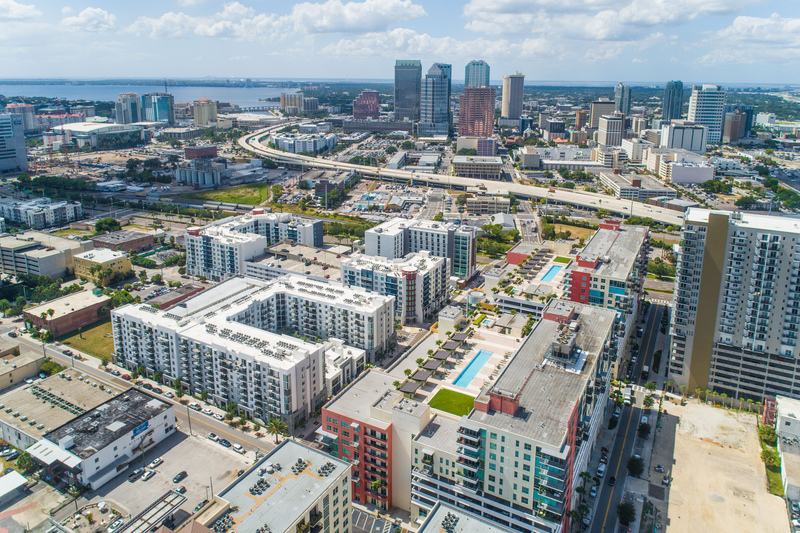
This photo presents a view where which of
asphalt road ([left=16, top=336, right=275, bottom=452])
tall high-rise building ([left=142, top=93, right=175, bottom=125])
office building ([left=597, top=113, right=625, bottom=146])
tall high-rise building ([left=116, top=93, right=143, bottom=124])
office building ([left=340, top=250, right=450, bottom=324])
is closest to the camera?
asphalt road ([left=16, top=336, right=275, bottom=452])

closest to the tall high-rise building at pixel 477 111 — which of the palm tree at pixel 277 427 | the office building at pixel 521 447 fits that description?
the office building at pixel 521 447

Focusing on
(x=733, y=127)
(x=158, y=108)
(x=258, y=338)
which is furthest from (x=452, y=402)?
(x=158, y=108)

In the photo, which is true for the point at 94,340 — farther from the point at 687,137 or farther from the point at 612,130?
the point at 687,137

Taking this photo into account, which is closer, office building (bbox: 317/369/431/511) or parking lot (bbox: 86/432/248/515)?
office building (bbox: 317/369/431/511)

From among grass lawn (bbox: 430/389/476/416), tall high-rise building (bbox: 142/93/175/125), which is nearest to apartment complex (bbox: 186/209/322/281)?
grass lawn (bbox: 430/389/476/416)

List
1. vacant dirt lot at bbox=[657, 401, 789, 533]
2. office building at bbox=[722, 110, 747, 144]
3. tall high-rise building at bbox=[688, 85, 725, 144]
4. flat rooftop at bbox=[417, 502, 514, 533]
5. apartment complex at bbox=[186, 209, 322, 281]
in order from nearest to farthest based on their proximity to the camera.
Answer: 1. flat rooftop at bbox=[417, 502, 514, 533]
2. vacant dirt lot at bbox=[657, 401, 789, 533]
3. apartment complex at bbox=[186, 209, 322, 281]
4. tall high-rise building at bbox=[688, 85, 725, 144]
5. office building at bbox=[722, 110, 747, 144]

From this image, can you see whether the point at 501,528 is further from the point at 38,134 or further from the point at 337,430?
the point at 38,134

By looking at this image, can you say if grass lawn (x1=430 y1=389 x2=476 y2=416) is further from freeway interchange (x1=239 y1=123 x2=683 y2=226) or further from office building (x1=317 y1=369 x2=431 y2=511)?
freeway interchange (x1=239 y1=123 x2=683 y2=226)
